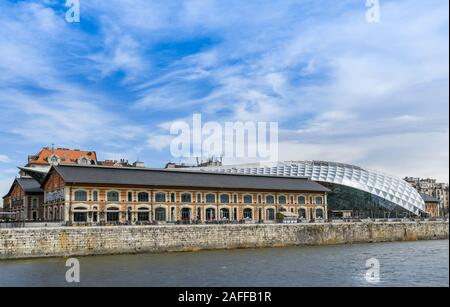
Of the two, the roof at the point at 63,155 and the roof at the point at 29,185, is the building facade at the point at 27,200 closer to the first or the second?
the roof at the point at 29,185

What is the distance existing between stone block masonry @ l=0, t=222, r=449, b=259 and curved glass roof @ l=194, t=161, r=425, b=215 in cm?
2363

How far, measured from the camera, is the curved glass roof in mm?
98500

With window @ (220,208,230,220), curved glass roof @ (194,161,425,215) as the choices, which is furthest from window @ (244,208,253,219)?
curved glass roof @ (194,161,425,215)

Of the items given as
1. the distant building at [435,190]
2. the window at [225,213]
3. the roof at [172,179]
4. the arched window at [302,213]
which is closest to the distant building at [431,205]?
the roof at [172,179]

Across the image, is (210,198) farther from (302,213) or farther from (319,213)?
→ (319,213)

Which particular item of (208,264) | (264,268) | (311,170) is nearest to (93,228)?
(208,264)

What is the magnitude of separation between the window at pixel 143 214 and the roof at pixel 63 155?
4189 cm

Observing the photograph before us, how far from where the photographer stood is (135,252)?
5288 cm

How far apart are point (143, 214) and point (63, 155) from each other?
46403 mm

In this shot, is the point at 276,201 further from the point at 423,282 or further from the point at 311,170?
the point at 423,282

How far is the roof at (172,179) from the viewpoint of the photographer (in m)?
64.0
